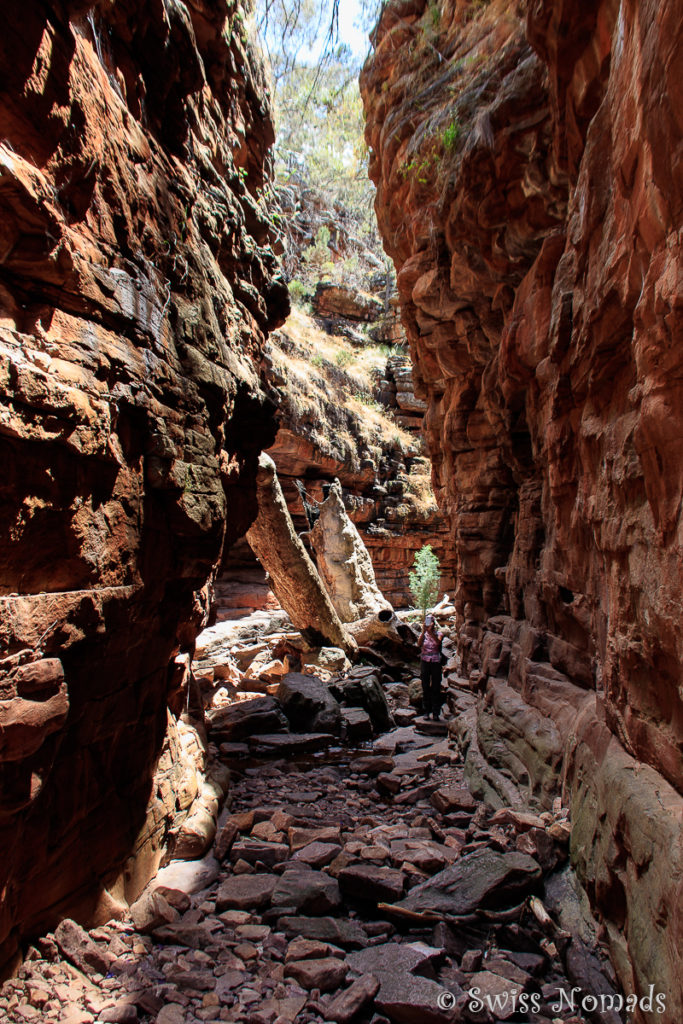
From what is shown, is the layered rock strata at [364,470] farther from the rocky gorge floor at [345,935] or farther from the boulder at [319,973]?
the boulder at [319,973]

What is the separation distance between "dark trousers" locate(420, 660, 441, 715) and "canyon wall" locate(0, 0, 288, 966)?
162 inches

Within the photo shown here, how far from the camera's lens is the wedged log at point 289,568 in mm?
9359

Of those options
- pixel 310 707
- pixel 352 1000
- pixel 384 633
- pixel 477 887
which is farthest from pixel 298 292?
pixel 352 1000

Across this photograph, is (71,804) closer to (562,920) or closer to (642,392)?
(562,920)

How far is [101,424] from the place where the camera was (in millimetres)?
2607

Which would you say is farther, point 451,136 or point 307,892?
point 451,136

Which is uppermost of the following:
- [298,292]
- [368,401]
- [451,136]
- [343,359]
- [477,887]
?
[298,292]

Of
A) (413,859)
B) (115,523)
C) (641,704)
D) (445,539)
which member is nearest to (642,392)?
(641,704)

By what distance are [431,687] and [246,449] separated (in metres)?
4.70

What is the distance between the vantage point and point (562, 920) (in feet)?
9.52

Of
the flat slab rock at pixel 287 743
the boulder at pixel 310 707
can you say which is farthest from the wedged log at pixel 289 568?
the flat slab rock at pixel 287 743

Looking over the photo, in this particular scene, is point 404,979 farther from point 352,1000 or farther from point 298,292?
point 298,292

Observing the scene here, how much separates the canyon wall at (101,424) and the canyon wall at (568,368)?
2529mm

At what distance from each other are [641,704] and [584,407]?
7.31ft
